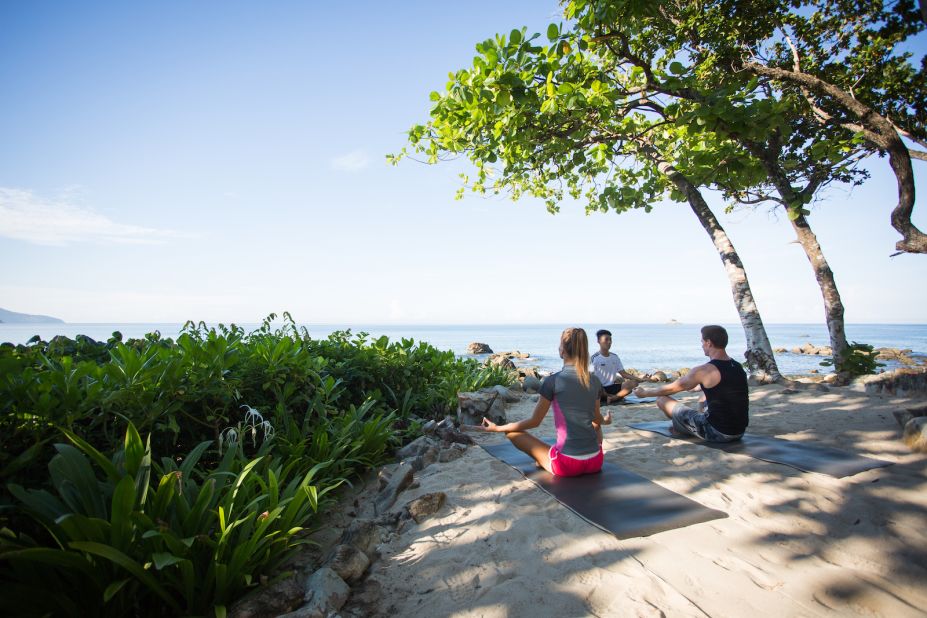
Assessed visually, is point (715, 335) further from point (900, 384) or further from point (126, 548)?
point (126, 548)

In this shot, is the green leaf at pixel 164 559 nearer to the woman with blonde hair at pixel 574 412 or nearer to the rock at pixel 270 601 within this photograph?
the rock at pixel 270 601

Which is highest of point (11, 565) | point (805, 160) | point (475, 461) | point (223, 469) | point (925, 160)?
point (805, 160)

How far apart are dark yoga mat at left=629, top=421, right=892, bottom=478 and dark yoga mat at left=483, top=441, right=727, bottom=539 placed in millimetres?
1536

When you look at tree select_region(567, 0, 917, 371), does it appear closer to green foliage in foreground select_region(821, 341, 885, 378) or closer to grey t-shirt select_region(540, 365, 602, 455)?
green foliage in foreground select_region(821, 341, 885, 378)

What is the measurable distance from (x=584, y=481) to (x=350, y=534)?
2101 millimetres

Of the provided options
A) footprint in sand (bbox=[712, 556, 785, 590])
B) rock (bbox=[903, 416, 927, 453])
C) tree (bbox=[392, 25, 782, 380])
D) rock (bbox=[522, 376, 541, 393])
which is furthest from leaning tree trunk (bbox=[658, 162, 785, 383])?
footprint in sand (bbox=[712, 556, 785, 590])

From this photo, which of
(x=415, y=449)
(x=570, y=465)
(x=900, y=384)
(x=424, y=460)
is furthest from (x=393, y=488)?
(x=900, y=384)

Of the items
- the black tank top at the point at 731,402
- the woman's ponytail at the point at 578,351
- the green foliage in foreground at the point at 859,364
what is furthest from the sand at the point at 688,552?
the green foliage in foreground at the point at 859,364

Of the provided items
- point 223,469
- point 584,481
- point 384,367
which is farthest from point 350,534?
point 384,367

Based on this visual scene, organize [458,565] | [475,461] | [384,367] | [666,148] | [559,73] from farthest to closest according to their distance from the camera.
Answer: [666,148], [559,73], [384,367], [475,461], [458,565]

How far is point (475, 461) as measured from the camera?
14.8 feet

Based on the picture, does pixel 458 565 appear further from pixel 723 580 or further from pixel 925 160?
pixel 925 160

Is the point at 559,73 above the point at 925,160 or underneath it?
above

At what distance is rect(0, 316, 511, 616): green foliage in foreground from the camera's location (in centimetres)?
194
